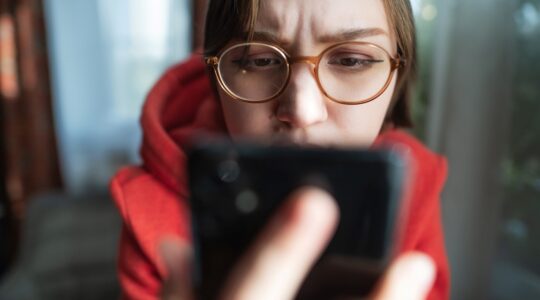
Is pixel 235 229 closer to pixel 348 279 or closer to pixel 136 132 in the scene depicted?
pixel 348 279

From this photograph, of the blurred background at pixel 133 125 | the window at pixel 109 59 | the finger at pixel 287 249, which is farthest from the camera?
the window at pixel 109 59

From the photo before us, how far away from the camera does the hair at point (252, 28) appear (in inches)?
11.5

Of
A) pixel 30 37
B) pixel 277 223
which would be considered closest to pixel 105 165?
pixel 30 37

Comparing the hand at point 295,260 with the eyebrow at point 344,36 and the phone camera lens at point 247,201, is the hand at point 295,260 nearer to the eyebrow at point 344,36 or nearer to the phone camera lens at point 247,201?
the phone camera lens at point 247,201

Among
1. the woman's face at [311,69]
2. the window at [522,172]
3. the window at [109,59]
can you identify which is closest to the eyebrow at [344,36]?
the woman's face at [311,69]

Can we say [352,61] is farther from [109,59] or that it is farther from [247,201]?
[109,59]

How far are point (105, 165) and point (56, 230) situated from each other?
0.26 m

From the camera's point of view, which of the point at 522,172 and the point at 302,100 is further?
the point at 522,172

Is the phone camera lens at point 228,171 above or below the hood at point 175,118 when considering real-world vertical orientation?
above

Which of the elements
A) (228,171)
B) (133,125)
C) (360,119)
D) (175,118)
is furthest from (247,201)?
(133,125)

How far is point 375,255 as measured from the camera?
21 centimetres

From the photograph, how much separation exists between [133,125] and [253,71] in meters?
0.86

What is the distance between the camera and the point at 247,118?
303 millimetres

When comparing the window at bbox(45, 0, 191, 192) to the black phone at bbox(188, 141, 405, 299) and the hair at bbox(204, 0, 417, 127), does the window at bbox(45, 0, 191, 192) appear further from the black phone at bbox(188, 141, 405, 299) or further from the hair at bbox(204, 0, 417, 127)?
the black phone at bbox(188, 141, 405, 299)
